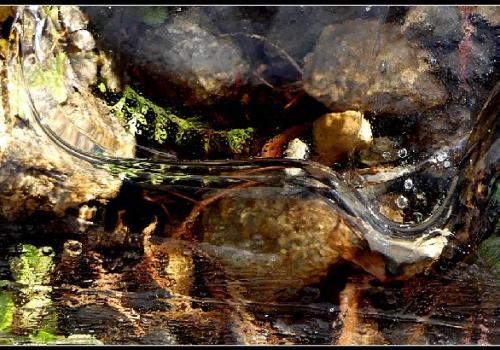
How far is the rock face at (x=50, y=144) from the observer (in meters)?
1.75

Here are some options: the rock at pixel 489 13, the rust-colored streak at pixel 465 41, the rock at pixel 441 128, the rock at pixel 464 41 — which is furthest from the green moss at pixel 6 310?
the rock at pixel 489 13

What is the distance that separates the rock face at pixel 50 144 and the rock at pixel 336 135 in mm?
702

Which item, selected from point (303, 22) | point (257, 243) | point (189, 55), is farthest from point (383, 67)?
point (257, 243)

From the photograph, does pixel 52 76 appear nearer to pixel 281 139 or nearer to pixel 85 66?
pixel 85 66

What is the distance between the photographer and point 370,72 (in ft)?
7.63

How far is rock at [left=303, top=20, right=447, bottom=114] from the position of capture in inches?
90.3

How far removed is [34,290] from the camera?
70.8 inches

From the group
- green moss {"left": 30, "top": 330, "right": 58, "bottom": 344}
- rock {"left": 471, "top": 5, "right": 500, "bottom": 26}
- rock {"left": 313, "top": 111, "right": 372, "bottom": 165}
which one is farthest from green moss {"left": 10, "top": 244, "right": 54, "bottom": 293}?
rock {"left": 471, "top": 5, "right": 500, "bottom": 26}

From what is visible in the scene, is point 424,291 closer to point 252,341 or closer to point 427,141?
point 252,341

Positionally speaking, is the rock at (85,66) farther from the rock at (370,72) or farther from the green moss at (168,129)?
the rock at (370,72)

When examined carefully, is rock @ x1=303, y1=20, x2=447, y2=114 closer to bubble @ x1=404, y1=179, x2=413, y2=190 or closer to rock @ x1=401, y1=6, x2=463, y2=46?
rock @ x1=401, y1=6, x2=463, y2=46

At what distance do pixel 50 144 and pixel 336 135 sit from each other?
1036 mm

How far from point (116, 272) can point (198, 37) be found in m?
0.96

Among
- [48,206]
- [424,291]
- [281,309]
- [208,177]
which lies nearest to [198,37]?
[208,177]
